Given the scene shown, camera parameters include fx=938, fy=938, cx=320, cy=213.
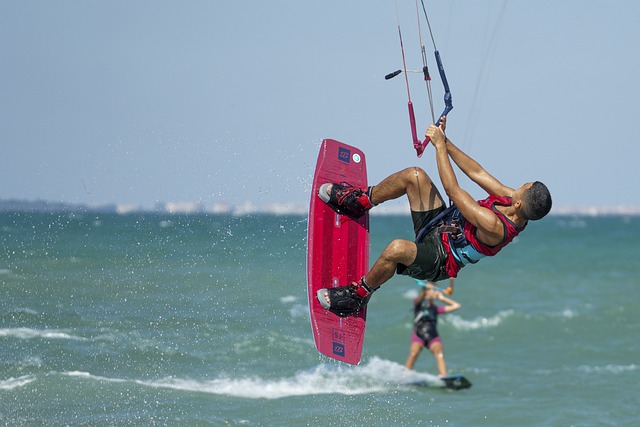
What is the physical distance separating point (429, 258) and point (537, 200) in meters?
0.98

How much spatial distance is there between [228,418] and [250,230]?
7.43ft

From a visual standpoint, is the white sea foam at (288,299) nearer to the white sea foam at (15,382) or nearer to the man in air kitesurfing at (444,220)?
the white sea foam at (15,382)

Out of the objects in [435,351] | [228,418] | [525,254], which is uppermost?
[525,254]

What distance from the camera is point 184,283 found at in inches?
446

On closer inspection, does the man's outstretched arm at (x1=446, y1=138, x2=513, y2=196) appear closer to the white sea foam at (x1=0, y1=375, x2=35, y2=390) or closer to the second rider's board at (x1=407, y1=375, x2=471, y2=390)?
the white sea foam at (x1=0, y1=375, x2=35, y2=390)

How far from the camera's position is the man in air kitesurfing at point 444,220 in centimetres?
674

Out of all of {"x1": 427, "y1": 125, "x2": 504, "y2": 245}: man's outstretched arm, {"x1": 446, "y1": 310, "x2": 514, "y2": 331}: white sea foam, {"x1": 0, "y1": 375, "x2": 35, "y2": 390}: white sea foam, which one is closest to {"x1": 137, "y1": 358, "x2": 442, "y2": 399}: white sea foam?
{"x1": 0, "y1": 375, "x2": 35, "y2": 390}: white sea foam

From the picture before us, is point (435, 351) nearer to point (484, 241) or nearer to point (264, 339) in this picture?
point (264, 339)

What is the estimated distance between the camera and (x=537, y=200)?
6.71 meters

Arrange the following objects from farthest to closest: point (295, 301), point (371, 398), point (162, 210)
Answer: point (295, 301) → point (371, 398) → point (162, 210)

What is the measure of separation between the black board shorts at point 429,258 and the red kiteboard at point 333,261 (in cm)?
99

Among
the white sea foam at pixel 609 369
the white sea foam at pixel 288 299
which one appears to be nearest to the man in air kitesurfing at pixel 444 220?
the white sea foam at pixel 609 369

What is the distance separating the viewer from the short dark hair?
264 inches

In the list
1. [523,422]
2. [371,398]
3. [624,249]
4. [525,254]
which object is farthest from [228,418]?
[624,249]
